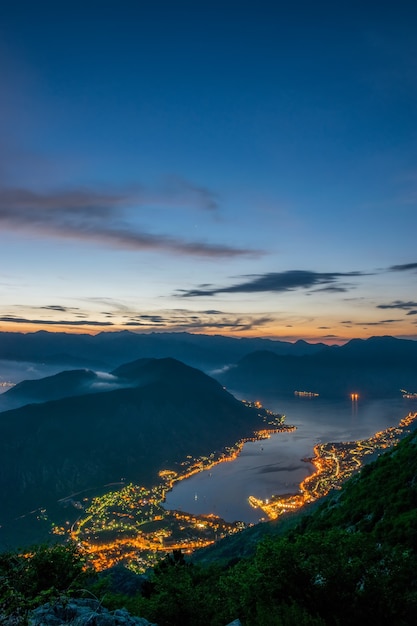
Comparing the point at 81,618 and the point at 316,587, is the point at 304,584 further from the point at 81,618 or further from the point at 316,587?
the point at 81,618

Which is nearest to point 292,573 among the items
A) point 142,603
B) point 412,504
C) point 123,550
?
point 142,603

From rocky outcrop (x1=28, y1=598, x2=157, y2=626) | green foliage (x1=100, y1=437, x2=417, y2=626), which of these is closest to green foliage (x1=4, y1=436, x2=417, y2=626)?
green foliage (x1=100, y1=437, x2=417, y2=626)

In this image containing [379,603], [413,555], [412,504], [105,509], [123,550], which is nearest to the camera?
[379,603]

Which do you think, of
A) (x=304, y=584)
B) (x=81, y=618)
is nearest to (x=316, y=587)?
(x=304, y=584)

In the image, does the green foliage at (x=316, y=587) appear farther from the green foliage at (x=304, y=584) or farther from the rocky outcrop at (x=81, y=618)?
the rocky outcrop at (x=81, y=618)

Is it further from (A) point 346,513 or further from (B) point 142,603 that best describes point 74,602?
(A) point 346,513

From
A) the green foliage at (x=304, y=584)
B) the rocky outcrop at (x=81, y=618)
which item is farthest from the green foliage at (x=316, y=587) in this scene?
the rocky outcrop at (x=81, y=618)

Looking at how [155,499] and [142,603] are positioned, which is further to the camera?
[155,499]

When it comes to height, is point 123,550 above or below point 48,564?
below

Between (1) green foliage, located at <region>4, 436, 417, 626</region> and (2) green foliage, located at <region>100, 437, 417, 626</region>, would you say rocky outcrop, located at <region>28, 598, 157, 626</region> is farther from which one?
(2) green foliage, located at <region>100, 437, 417, 626</region>

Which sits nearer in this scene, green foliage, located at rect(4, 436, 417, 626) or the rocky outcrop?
the rocky outcrop

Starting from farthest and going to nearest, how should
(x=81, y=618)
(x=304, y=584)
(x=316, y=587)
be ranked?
(x=304, y=584) < (x=316, y=587) < (x=81, y=618)
